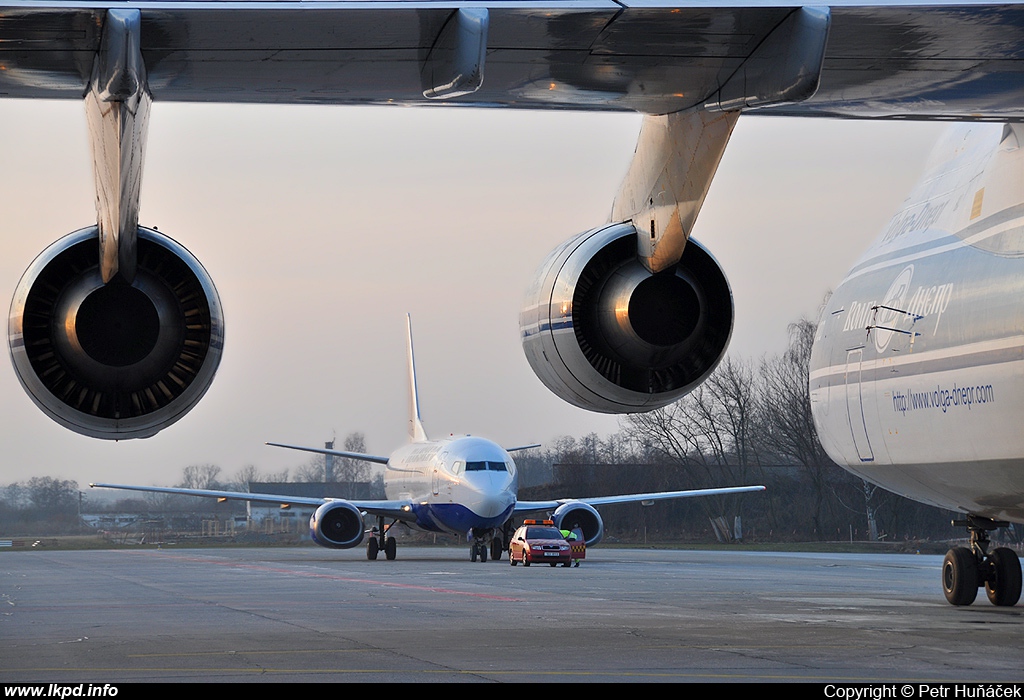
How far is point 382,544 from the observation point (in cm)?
4203

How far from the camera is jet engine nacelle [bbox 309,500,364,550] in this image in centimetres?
3919

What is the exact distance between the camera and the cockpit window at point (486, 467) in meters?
36.1

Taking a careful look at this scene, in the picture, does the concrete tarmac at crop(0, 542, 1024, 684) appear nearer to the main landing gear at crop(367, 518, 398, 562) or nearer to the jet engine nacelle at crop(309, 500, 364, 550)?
the jet engine nacelle at crop(309, 500, 364, 550)

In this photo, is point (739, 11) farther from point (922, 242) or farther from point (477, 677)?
point (922, 242)

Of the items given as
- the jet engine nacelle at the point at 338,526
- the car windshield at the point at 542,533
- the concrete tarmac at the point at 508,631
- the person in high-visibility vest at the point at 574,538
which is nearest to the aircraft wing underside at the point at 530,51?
the concrete tarmac at the point at 508,631

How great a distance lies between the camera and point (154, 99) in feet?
21.3

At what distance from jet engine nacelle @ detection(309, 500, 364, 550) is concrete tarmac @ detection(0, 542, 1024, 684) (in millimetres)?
13443

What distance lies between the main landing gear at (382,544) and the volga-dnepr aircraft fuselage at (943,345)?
90.8ft

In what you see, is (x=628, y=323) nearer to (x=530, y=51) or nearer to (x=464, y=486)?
(x=530, y=51)

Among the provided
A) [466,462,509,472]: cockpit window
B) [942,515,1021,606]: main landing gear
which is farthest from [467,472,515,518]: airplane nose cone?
[942,515,1021,606]: main landing gear

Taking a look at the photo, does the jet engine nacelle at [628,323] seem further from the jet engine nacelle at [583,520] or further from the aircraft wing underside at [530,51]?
the jet engine nacelle at [583,520]

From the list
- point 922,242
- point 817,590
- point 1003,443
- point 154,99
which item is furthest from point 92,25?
point 817,590

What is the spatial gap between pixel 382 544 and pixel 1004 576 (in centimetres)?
2851

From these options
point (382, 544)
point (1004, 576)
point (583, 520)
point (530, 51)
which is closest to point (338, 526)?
point (382, 544)
